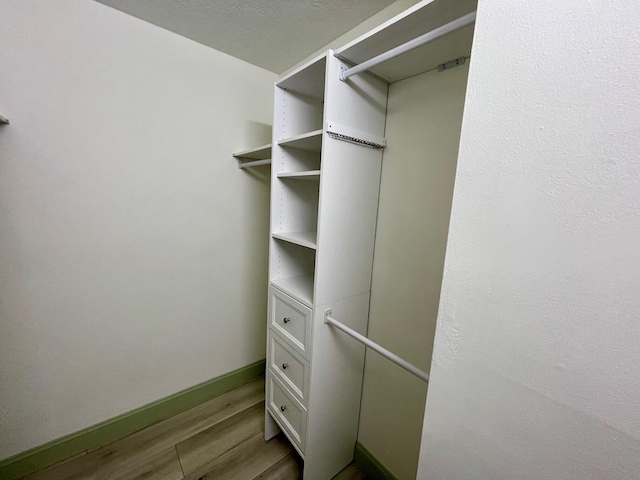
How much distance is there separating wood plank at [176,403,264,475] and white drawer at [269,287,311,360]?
0.81 meters

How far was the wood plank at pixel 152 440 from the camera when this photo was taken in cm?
142

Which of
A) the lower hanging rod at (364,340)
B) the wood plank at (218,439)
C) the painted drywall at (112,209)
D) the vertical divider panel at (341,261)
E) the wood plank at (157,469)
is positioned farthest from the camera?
the wood plank at (218,439)

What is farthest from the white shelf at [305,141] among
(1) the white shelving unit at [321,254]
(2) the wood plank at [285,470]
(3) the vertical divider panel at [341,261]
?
(2) the wood plank at [285,470]

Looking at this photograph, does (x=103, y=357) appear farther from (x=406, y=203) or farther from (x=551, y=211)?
(x=551, y=211)

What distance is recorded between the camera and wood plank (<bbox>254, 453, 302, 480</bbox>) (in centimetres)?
145

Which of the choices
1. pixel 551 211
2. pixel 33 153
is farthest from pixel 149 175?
pixel 551 211

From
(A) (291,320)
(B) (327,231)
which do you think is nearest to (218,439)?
(A) (291,320)

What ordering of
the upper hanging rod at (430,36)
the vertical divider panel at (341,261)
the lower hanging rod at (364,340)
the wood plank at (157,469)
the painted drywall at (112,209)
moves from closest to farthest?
the upper hanging rod at (430,36), the lower hanging rod at (364,340), the vertical divider panel at (341,261), the painted drywall at (112,209), the wood plank at (157,469)

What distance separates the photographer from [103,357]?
1.56 metres

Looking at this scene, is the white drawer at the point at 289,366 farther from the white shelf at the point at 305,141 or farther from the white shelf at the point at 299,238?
the white shelf at the point at 305,141

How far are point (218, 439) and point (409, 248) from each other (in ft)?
5.61

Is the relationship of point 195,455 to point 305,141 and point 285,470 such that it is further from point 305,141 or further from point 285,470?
point 305,141

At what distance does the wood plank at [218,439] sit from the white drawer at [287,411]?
0.30 meters

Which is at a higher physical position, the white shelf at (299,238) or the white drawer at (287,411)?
the white shelf at (299,238)
